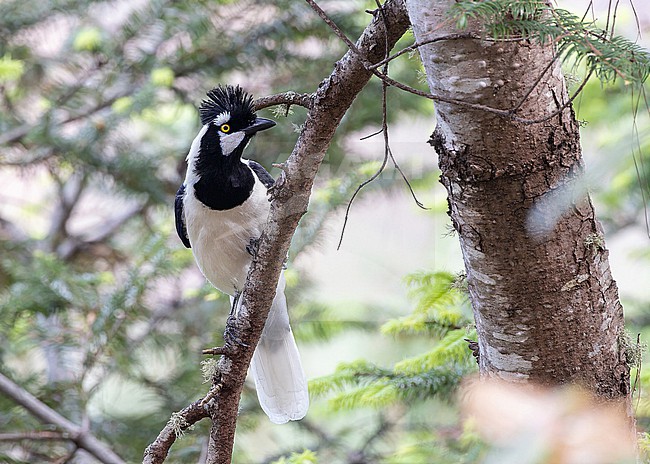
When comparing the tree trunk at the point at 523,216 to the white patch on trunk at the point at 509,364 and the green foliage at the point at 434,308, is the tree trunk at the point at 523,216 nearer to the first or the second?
the white patch on trunk at the point at 509,364

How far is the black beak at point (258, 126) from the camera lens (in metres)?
1.24

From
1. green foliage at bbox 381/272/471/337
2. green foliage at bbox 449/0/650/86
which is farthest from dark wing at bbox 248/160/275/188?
green foliage at bbox 449/0/650/86

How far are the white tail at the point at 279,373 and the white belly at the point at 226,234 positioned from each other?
93mm

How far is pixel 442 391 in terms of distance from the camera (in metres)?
1.26

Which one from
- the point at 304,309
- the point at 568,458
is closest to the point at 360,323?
the point at 304,309


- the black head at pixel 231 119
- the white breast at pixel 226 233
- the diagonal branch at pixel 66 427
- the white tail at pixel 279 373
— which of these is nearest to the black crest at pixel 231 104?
the black head at pixel 231 119

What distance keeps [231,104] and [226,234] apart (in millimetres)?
250

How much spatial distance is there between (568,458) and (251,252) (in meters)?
1.05

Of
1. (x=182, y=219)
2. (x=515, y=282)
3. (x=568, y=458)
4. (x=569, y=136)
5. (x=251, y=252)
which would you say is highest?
(x=182, y=219)

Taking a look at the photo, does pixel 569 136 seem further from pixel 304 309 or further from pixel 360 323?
pixel 304 309

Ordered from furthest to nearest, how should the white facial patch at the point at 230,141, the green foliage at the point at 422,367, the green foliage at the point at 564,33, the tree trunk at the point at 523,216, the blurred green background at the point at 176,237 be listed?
the blurred green background at the point at 176,237, the white facial patch at the point at 230,141, the green foliage at the point at 422,367, the tree trunk at the point at 523,216, the green foliage at the point at 564,33

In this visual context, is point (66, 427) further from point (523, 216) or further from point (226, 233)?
point (523, 216)

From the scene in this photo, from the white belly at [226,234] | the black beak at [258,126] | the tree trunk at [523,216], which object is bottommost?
the tree trunk at [523,216]

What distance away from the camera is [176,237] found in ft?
6.79
